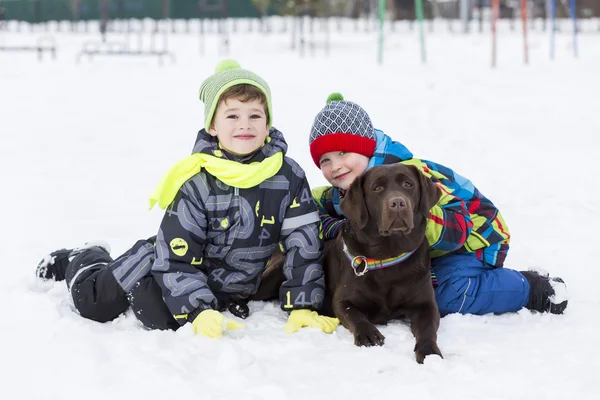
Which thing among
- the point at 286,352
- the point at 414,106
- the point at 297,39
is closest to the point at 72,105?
the point at 414,106

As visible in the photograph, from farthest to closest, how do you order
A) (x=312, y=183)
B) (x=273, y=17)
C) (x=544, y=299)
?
(x=273, y=17) < (x=312, y=183) < (x=544, y=299)

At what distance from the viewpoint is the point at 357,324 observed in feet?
11.6

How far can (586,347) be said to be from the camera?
3.41m

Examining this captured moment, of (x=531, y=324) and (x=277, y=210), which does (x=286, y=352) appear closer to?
(x=277, y=210)

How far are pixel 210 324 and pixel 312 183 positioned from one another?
12.9 ft

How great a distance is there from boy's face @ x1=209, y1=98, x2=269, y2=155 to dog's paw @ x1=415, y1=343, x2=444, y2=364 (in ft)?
4.27

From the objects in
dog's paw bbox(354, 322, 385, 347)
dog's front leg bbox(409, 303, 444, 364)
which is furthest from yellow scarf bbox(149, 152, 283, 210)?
dog's front leg bbox(409, 303, 444, 364)

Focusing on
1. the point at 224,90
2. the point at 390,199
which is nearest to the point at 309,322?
the point at 390,199

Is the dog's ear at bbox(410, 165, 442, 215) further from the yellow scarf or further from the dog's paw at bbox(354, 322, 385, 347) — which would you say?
the yellow scarf

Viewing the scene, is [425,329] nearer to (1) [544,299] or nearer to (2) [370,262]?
(2) [370,262]

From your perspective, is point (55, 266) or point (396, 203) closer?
point (396, 203)

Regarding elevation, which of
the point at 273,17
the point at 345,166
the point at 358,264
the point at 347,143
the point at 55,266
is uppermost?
the point at 273,17

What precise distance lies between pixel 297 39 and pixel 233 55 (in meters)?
4.59

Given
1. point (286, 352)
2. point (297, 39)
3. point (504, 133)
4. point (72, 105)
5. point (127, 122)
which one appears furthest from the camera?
point (297, 39)
